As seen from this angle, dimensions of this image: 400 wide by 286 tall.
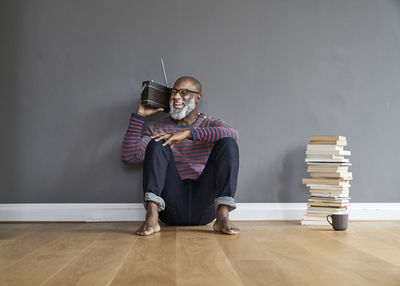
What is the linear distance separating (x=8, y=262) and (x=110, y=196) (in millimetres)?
1465

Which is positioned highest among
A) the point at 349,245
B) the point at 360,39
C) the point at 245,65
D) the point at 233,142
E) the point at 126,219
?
the point at 360,39

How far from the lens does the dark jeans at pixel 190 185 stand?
94.3 inches

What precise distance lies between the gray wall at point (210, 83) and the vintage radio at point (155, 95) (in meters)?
0.28

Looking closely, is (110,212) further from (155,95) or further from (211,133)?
(211,133)

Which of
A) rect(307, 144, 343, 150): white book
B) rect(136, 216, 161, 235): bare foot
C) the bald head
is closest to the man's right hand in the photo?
the bald head

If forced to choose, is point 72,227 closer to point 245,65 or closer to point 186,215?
point 186,215

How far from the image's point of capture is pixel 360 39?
11.0ft

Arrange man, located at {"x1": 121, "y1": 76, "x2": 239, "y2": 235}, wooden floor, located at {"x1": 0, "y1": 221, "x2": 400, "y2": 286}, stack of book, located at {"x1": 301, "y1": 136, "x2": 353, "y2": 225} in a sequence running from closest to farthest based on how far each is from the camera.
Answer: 1. wooden floor, located at {"x1": 0, "y1": 221, "x2": 400, "y2": 286}
2. man, located at {"x1": 121, "y1": 76, "x2": 239, "y2": 235}
3. stack of book, located at {"x1": 301, "y1": 136, "x2": 353, "y2": 225}

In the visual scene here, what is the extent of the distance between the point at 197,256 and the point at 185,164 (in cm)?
117

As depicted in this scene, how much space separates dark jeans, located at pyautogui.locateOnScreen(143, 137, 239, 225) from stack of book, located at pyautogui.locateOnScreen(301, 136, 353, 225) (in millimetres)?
847

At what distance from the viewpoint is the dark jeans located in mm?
2396

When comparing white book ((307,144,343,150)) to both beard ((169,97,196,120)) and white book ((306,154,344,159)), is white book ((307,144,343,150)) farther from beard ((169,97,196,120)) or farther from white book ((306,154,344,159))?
beard ((169,97,196,120))

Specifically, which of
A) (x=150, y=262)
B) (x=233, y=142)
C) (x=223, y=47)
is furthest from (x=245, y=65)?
(x=150, y=262)

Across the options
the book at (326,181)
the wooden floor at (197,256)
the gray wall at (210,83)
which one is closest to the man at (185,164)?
the wooden floor at (197,256)
